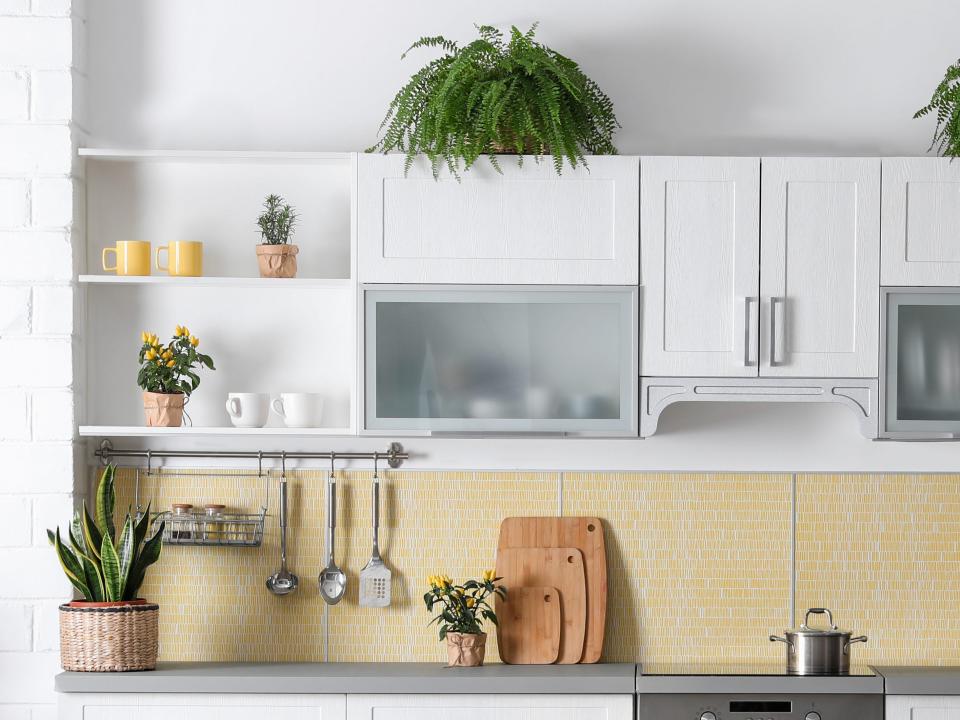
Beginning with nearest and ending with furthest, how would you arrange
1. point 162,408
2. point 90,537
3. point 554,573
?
point 90,537, point 162,408, point 554,573

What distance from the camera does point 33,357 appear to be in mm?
2854

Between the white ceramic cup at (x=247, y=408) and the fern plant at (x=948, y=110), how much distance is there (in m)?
1.90

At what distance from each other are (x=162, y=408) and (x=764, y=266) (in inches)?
63.4

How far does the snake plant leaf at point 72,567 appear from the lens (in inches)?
106

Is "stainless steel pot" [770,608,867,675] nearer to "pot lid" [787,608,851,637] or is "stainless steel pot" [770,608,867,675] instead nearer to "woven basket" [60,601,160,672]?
"pot lid" [787,608,851,637]

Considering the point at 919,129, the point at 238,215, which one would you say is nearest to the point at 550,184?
the point at 238,215

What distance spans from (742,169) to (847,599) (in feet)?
4.03

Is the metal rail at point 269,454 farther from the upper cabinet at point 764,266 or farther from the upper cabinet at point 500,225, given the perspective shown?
the upper cabinet at point 764,266

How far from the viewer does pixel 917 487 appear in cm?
297

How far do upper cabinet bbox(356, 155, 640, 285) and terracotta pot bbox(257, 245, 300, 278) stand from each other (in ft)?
0.84

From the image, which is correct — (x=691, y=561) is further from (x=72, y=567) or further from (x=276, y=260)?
(x=72, y=567)

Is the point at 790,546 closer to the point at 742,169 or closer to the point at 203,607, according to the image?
the point at 742,169

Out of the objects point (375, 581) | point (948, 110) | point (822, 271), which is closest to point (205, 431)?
point (375, 581)

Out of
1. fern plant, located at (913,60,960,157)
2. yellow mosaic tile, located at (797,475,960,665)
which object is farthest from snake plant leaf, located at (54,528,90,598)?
fern plant, located at (913,60,960,157)
